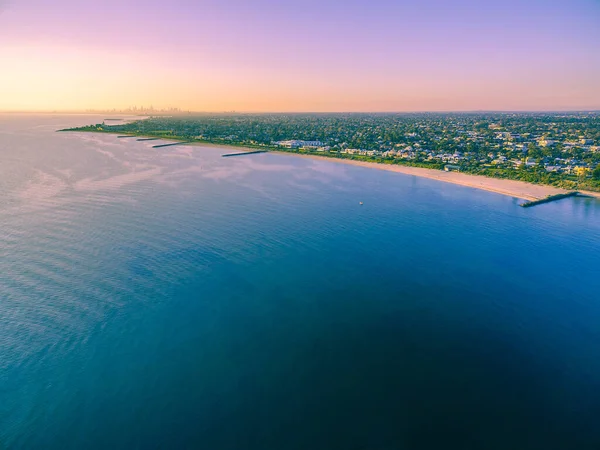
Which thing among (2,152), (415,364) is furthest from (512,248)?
(2,152)

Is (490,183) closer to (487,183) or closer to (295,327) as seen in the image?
(487,183)

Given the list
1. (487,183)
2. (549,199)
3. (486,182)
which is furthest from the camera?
(486,182)

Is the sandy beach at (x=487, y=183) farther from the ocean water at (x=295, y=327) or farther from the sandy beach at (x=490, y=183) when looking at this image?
the ocean water at (x=295, y=327)

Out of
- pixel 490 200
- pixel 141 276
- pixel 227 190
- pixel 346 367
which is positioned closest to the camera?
pixel 346 367

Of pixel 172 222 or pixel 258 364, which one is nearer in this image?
pixel 258 364

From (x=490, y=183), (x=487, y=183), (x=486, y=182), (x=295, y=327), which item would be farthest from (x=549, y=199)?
(x=295, y=327)

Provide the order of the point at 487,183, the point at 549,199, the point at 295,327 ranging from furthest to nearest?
1. the point at 487,183
2. the point at 549,199
3. the point at 295,327

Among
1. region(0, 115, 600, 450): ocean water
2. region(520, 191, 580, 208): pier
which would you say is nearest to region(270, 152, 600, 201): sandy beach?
region(520, 191, 580, 208): pier

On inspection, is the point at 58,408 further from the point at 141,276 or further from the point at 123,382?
the point at 141,276

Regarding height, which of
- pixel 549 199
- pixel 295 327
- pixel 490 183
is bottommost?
pixel 295 327
